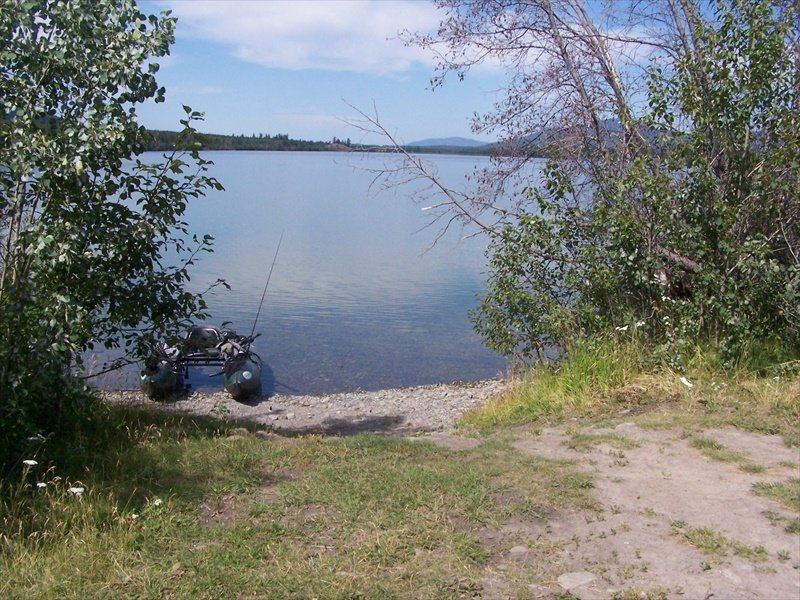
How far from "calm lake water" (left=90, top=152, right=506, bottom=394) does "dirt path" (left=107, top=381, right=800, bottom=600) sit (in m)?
5.38

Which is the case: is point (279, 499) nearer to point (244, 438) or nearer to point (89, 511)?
point (89, 511)

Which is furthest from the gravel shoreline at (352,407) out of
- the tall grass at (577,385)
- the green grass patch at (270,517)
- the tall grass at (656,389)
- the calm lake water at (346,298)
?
the green grass patch at (270,517)

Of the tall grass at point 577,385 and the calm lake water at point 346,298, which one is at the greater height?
the tall grass at point 577,385

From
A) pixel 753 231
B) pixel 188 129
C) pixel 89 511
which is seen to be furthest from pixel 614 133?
pixel 89 511

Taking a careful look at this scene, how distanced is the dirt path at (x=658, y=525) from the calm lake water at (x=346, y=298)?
5382 millimetres

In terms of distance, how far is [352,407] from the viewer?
1427cm

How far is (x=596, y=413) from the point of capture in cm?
781

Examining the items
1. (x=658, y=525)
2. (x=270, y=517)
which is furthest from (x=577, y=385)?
(x=270, y=517)

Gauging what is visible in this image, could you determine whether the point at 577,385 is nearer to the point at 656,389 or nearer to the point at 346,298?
the point at 656,389

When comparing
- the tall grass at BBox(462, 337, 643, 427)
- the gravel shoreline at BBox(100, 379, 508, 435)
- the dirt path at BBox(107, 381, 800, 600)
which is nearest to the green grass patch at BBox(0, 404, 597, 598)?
the dirt path at BBox(107, 381, 800, 600)

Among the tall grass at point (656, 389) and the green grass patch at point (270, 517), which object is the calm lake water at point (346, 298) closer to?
the tall grass at point (656, 389)

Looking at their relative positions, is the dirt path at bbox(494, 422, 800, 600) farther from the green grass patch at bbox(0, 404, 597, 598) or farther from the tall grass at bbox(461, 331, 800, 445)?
the tall grass at bbox(461, 331, 800, 445)

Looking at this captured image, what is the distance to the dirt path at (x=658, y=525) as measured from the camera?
412 cm

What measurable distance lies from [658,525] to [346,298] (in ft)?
65.0
